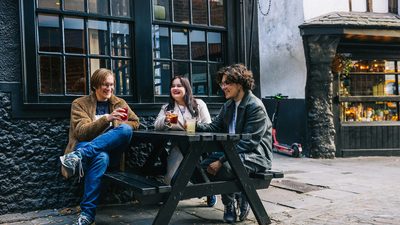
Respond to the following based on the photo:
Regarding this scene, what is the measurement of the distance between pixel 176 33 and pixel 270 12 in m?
6.47

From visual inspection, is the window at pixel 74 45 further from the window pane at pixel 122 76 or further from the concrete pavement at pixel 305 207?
the concrete pavement at pixel 305 207

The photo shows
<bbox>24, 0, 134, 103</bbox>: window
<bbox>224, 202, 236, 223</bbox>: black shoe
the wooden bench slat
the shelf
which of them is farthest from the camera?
the shelf

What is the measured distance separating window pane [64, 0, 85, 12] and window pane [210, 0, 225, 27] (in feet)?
6.06

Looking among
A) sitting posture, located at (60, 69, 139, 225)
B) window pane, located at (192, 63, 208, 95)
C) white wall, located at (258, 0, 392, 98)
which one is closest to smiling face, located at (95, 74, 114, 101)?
sitting posture, located at (60, 69, 139, 225)

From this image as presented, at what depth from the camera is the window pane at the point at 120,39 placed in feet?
16.9

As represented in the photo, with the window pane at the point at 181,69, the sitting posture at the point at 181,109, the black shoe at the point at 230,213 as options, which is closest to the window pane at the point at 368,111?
the window pane at the point at 181,69

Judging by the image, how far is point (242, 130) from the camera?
417cm

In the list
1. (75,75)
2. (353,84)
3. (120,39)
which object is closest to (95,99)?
(75,75)

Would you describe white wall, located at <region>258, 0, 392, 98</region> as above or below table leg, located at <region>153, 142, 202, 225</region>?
above

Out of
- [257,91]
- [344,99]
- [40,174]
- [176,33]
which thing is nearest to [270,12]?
[344,99]

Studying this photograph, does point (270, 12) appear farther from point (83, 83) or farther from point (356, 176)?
point (83, 83)

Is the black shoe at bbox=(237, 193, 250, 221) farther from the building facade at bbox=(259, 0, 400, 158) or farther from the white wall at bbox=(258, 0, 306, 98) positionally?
the white wall at bbox=(258, 0, 306, 98)

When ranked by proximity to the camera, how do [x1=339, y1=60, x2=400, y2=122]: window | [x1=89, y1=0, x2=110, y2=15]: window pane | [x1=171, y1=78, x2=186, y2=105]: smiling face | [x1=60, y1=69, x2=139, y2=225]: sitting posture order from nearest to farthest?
[x1=60, y1=69, x2=139, y2=225]: sitting posture, [x1=171, y1=78, x2=186, y2=105]: smiling face, [x1=89, y1=0, x2=110, y2=15]: window pane, [x1=339, y1=60, x2=400, y2=122]: window

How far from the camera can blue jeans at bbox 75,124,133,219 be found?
3752mm
